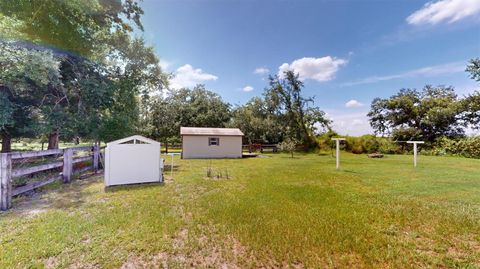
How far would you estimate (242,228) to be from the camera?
144 inches

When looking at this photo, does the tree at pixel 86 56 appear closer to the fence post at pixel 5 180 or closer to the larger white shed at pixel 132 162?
the larger white shed at pixel 132 162

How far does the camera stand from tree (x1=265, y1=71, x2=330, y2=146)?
1005 inches

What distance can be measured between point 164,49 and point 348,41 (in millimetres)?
13117

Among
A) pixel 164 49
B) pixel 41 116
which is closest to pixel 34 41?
pixel 41 116

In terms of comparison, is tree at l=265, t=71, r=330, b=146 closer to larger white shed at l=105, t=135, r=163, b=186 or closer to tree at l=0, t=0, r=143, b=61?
tree at l=0, t=0, r=143, b=61

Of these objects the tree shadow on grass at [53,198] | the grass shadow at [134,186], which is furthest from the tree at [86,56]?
the grass shadow at [134,186]

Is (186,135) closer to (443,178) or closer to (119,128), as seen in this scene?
(119,128)

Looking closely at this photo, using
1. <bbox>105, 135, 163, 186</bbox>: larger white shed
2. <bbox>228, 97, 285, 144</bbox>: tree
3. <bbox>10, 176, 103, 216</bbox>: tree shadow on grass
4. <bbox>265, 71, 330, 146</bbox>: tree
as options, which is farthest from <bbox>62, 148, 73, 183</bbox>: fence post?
<bbox>265, 71, 330, 146</bbox>: tree

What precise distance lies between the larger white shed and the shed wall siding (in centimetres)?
980

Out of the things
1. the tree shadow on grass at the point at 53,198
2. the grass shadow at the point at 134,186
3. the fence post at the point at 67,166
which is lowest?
the tree shadow on grass at the point at 53,198

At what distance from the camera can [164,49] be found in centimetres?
1377

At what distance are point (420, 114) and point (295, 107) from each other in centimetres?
1546

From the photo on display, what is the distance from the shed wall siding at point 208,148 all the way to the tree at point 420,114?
20720mm

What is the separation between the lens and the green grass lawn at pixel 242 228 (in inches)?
107
